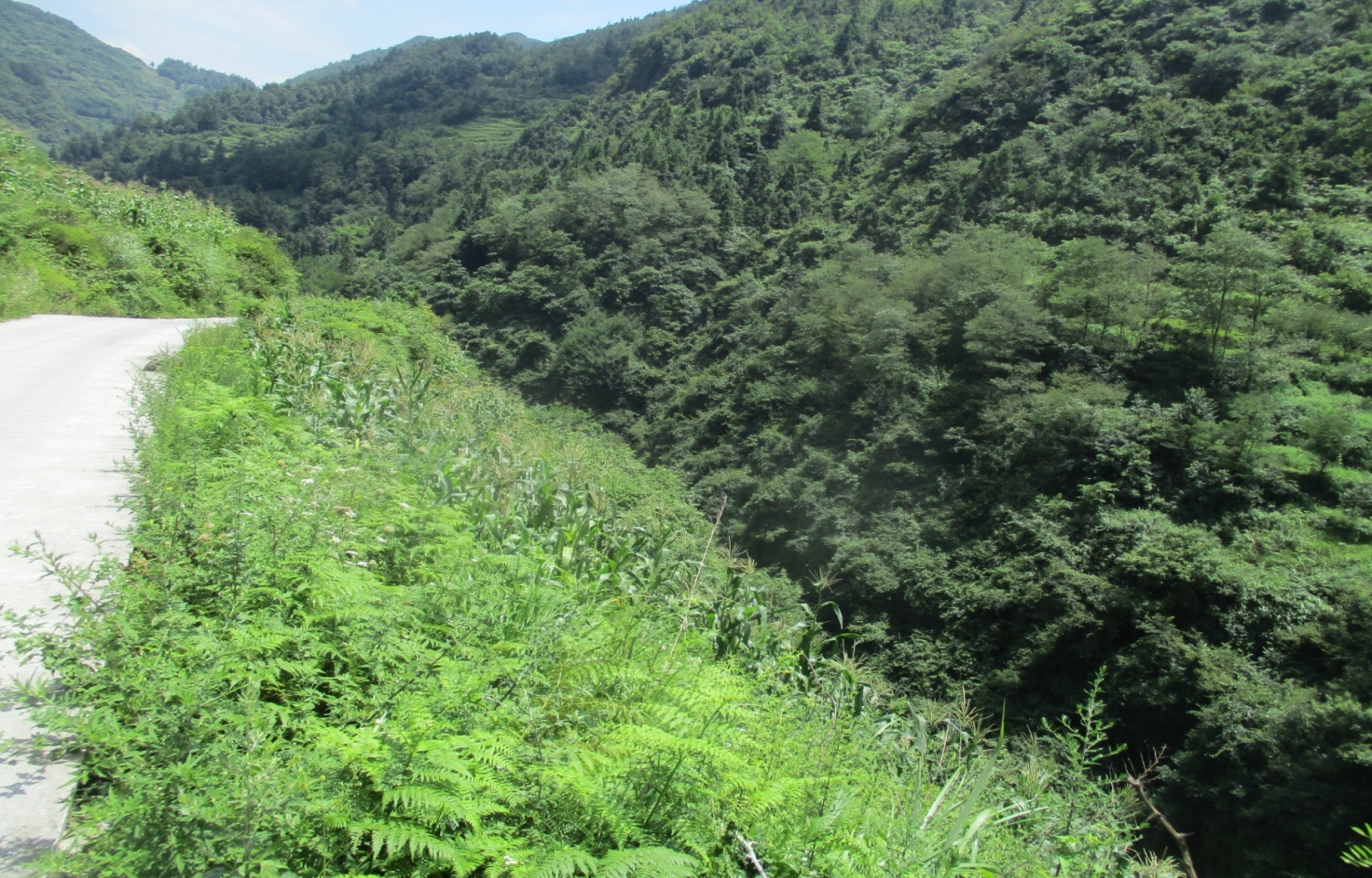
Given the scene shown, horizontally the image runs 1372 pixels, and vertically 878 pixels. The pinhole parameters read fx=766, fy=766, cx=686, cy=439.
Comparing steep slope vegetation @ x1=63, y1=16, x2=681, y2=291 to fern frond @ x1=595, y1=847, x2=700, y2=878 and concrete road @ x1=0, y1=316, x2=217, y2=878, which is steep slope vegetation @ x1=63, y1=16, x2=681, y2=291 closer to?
concrete road @ x1=0, y1=316, x2=217, y2=878

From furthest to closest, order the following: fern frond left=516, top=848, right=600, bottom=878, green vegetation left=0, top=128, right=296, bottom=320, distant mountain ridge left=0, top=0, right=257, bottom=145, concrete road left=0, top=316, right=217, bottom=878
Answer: distant mountain ridge left=0, top=0, right=257, bottom=145
green vegetation left=0, top=128, right=296, bottom=320
concrete road left=0, top=316, right=217, bottom=878
fern frond left=516, top=848, right=600, bottom=878

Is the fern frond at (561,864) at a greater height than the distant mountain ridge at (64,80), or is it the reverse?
the distant mountain ridge at (64,80)

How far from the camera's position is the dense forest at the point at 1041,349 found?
523 inches

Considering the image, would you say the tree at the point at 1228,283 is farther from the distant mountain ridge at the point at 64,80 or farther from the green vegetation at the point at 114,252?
the distant mountain ridge at the point at 64,80

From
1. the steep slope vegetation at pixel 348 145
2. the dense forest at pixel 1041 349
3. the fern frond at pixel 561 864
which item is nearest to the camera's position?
the fern frond at pixel 561 864

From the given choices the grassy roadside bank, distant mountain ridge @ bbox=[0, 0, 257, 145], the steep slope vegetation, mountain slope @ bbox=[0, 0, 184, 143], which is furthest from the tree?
mountain slope @ bbox=[0, 0, 184, 143]

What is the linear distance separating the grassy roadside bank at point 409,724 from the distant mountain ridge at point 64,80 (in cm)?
11125

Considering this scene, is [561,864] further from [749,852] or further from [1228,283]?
[1228,283]

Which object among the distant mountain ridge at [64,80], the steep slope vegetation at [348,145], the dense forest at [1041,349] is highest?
the distant mountain ridge at [64,80]

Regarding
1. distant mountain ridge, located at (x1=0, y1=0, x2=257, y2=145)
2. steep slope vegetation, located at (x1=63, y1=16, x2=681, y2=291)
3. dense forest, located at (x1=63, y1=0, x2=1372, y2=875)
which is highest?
distant mountain ridge, located at (x1=0, y1=0, x2=257, y2=145)

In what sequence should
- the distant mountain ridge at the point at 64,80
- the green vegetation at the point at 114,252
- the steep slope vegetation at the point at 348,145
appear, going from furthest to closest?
1. the distant mountain ridge at the point at 64,80
2. the steep slope vegetation at the point at 348,145
3. the green vegetation at the point at 114,252

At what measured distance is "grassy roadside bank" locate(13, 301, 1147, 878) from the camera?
1.81 metres

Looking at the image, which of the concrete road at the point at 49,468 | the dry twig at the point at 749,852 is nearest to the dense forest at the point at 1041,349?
the dry twig at the point at 749,852

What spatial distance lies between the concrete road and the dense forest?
188 inches
